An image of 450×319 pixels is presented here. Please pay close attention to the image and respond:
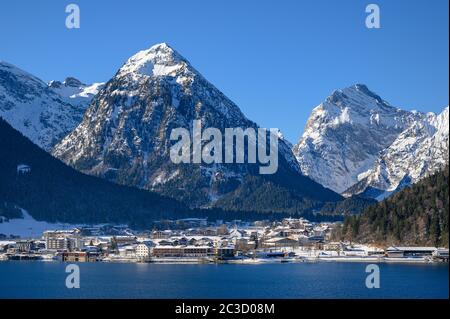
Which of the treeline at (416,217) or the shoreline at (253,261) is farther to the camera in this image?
the treeline at (416,217)

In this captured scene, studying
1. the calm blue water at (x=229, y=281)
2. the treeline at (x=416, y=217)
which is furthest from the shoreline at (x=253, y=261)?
the treeline at (x=416, y=217)

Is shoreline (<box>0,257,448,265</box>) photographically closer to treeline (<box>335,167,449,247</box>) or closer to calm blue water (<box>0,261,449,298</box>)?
calm blue water (<box>0,261,449,298</box>)


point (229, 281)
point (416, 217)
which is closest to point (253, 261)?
point (416, 217)

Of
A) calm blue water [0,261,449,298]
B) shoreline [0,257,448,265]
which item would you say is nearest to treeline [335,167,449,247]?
shoreline [0,257,448,265]

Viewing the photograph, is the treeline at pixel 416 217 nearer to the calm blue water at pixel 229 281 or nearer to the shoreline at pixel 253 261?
the shoreline at pixel 253 261

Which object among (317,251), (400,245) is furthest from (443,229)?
(317,251)
